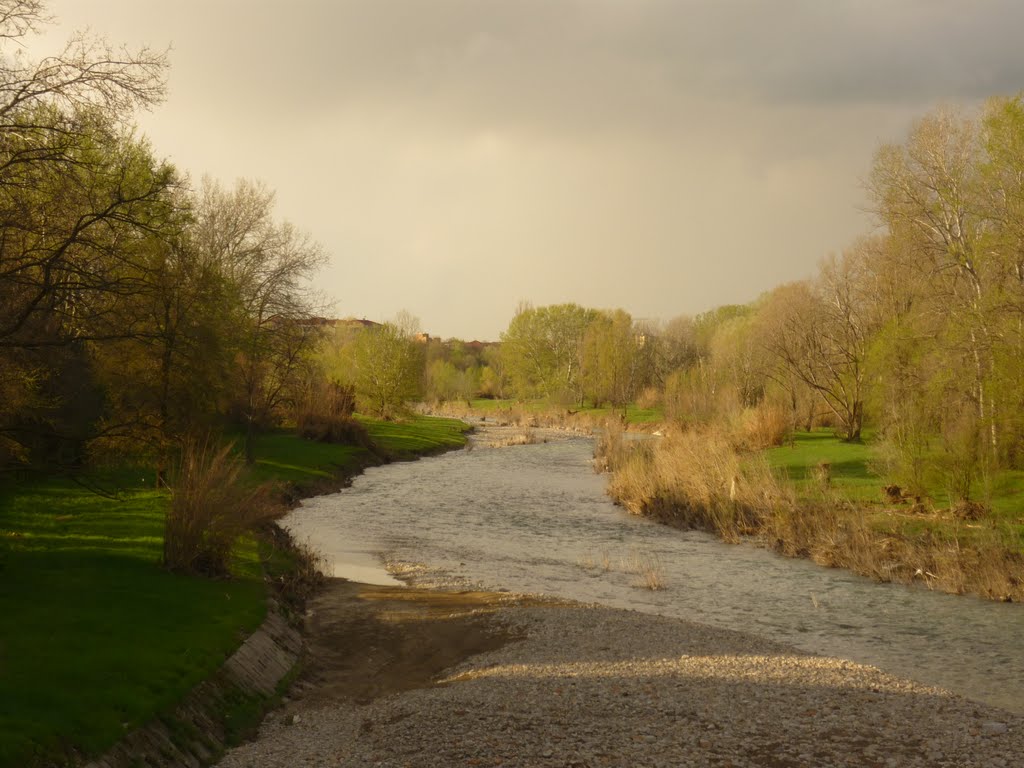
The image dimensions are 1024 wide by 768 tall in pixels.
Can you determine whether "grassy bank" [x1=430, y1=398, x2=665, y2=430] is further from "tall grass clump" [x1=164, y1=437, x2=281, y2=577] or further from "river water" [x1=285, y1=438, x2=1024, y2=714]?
"tall grass clump" [x1=164, y1=437, x2=281, y2=577]

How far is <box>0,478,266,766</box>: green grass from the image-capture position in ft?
29.0

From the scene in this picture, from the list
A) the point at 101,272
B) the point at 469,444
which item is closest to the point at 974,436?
the point at 101,272

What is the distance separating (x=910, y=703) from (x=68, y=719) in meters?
11.5

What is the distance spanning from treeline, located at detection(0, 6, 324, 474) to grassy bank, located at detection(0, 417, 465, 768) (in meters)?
1.79

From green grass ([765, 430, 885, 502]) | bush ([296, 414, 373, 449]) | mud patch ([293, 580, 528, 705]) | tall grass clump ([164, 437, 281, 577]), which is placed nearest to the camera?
mud patch ([293, 580, 528, 705])

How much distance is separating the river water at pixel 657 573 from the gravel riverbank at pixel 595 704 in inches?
45.2

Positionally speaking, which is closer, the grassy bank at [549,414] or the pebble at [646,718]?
the pebble at [646,718]

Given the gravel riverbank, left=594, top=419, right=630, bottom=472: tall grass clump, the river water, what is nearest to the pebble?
the gravel riverbank

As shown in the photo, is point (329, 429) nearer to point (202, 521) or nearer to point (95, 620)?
point (202, 521)

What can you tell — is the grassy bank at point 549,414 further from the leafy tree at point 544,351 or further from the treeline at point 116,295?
the treeline at point 116,295

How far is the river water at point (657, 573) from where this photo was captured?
48.8 ft

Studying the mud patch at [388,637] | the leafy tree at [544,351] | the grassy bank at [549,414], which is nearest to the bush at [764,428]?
the grassy bank at [549,414]

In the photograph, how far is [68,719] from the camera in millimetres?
8773

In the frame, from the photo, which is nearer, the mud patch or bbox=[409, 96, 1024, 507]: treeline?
the mud patch
